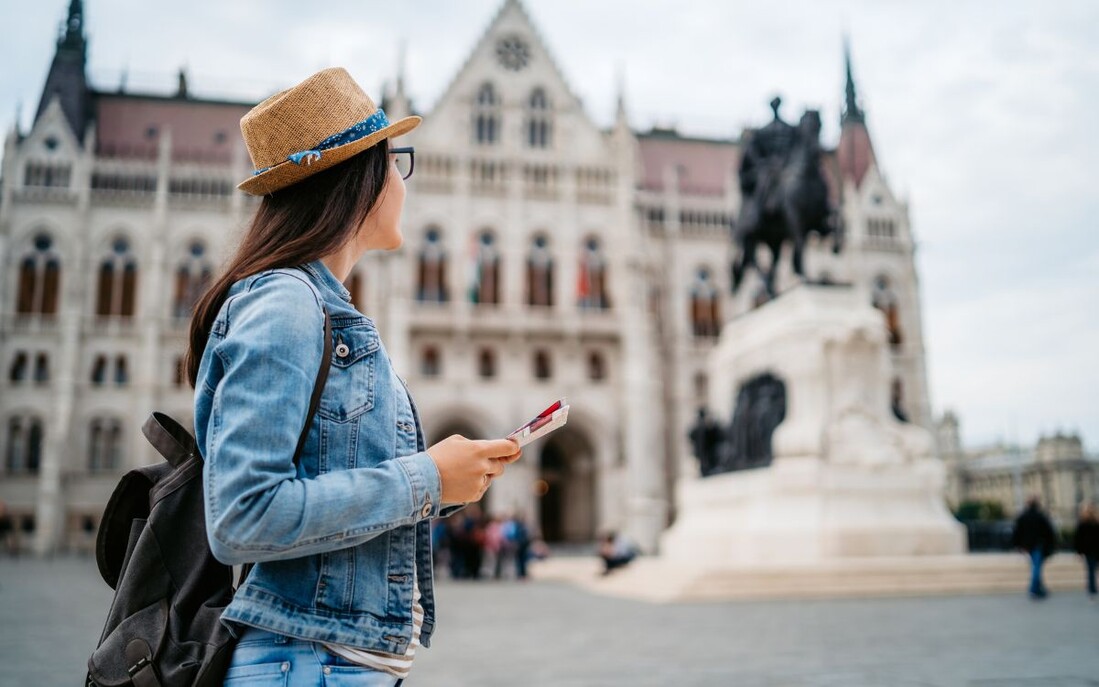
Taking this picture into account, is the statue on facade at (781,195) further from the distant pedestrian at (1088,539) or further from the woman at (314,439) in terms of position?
the woman at (314,439)

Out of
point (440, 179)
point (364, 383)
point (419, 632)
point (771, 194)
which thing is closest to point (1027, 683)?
point (419, 632)

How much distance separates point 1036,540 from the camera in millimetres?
10031

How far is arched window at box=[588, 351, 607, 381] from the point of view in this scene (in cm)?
3344

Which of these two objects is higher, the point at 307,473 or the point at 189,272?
the point at 189,272

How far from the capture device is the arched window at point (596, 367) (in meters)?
33.4

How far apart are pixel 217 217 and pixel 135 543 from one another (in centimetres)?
3450

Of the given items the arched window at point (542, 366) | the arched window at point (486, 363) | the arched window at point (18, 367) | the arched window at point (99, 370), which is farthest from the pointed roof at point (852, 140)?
the arched window at point (18, 367)

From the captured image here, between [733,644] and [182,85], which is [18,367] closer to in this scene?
[182,85]

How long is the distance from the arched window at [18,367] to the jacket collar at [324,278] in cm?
3460

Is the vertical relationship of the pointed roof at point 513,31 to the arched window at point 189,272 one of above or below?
above

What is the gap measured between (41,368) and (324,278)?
1367 inches

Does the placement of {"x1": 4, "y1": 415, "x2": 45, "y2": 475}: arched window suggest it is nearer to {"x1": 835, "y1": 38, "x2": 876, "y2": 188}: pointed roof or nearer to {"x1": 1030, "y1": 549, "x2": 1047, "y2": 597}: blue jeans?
{"x1": 1030, "y1": 549, "x2": 1047, "y2": 597}: blue jeans

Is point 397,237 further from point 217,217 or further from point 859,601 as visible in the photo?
point 217,217

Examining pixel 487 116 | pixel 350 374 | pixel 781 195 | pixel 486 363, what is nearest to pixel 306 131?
A: pixel 350 374
